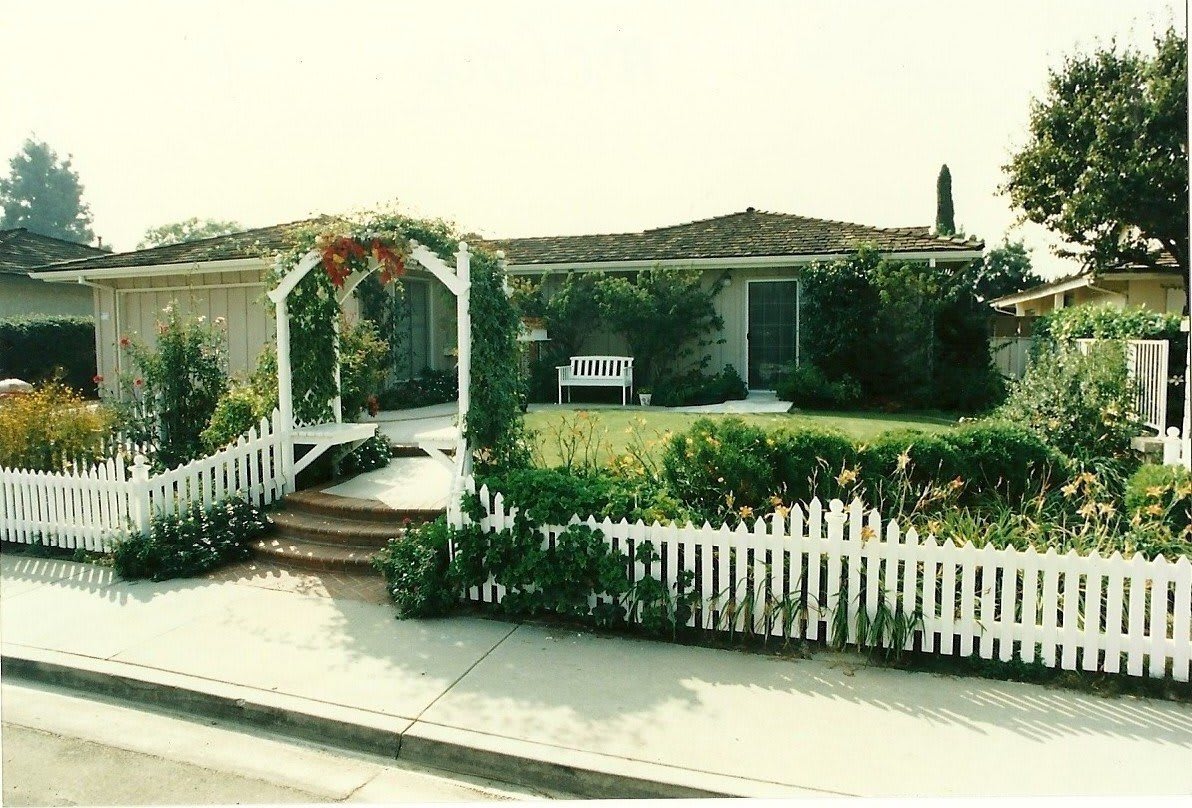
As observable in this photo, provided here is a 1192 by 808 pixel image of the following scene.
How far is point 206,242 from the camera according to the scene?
16.1 meters

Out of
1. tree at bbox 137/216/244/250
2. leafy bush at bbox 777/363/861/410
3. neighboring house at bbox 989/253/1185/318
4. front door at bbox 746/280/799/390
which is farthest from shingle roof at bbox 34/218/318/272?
tree at bbox 137/216/244/250

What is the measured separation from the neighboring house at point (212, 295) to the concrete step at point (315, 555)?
7.37m

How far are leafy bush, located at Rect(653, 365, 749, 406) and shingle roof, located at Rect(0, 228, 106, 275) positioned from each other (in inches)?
625

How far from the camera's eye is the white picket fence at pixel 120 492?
22.5ft

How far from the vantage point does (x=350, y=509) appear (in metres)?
7.20

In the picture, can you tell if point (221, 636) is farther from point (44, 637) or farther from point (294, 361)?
point (294, 361)

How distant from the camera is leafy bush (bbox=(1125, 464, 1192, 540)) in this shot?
17.7 ft

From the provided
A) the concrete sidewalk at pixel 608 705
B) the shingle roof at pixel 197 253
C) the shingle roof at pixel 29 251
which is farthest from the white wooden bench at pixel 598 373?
the shingle roof at pixel 29 251

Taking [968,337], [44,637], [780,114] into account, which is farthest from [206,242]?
[968,337]

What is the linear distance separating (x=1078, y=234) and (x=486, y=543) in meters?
17.8

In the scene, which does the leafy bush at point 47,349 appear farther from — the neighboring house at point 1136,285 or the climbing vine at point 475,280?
the neighboring house at point 1136,285

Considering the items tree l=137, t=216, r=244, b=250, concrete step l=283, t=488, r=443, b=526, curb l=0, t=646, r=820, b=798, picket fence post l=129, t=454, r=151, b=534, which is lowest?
curb l=0, t=646, r=820, b=798

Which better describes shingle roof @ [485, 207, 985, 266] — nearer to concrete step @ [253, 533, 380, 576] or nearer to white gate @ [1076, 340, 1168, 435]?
white gate @ [1076, 340, 1168, 435]

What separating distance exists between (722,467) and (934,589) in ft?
5.33
